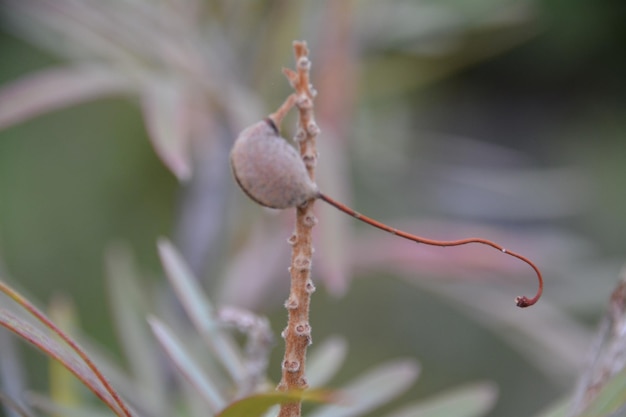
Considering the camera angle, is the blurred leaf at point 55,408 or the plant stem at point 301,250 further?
the blurred leaf at point 55,408

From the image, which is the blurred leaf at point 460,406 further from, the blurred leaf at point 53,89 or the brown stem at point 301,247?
the blurred leaf at point 53,89

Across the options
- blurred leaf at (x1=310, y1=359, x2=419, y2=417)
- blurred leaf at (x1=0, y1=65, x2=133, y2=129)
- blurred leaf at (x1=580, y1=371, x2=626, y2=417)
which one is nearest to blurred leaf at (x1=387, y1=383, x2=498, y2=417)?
blurred leaf at (x1=310, y1=359, x2=419, y2=417)

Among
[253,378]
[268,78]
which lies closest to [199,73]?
[268,78]

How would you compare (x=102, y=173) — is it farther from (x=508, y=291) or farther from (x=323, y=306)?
(x=508, y=291)

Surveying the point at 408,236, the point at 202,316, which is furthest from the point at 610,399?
the point at 202,316

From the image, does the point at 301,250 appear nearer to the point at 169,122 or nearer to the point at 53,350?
the point at 53,350

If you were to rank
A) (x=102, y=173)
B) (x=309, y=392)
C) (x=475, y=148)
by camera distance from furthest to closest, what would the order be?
1. (x=102, y=173)
2. (x=475, y=148)
3. (x=309, y=392)

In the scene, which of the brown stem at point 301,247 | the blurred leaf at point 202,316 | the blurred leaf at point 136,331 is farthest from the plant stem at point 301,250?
the blurred leaf at point 136,331
